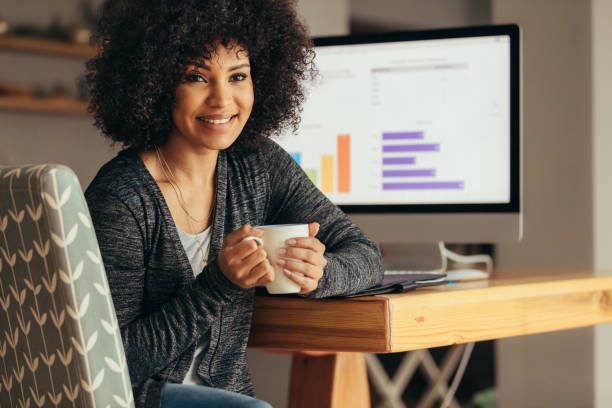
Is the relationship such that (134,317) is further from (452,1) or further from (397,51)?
(452,1)

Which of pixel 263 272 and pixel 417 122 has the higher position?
pixel 417 122

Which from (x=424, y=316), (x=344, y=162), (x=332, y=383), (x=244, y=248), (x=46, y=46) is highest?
(x=46, y=46)

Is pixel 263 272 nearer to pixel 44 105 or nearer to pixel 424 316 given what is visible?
pixel 424 316

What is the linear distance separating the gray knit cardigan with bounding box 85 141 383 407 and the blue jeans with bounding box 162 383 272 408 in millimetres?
15

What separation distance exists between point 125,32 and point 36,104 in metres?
2.26

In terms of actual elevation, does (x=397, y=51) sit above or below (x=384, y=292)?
above

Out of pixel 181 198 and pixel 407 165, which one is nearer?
pixel 181 198

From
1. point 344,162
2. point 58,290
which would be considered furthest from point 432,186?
point 58,290

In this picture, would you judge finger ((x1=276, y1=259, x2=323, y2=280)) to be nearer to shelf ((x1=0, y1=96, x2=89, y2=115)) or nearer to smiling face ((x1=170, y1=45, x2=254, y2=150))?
smiling face ((x1=170, y1=45, x2=254, y2=150))

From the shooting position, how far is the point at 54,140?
11.0 ft

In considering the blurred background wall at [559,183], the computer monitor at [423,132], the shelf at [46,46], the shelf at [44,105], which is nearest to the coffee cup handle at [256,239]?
the computer monitor at [423,132]

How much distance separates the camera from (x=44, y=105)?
3.20 meters

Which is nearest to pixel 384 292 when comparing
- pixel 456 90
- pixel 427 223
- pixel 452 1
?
pixel 427 223

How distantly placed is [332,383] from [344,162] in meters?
0.49
